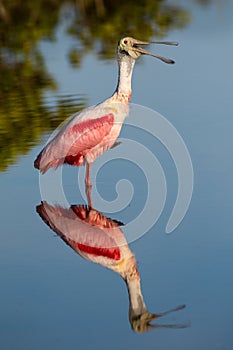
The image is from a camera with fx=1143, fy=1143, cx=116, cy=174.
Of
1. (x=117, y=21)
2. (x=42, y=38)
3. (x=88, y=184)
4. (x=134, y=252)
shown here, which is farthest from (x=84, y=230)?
(x=117, y=21)

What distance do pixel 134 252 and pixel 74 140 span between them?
2048 mm

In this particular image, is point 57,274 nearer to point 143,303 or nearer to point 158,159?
point 143,303

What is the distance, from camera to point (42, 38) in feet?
67.4

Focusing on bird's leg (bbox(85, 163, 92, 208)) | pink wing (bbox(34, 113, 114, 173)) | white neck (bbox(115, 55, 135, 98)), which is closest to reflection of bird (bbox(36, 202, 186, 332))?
bird's leg (bbox(85, 163, 92, 208))

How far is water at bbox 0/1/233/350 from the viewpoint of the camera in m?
6.65

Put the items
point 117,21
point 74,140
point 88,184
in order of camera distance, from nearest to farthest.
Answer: point 88,184, point 74,140, point 117,21

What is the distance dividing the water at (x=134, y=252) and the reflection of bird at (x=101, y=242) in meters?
0.06

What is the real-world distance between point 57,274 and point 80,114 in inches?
104

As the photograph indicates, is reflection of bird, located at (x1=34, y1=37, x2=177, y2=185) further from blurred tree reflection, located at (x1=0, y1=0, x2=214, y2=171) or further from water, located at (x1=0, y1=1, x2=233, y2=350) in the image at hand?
blurred tree reflection, located at (x1=0, y1=0, x2=214, y2=171)

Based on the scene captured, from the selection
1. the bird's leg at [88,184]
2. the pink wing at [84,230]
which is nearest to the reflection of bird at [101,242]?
the pink wing at [84,230]

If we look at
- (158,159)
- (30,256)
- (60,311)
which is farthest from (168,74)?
(60,311)

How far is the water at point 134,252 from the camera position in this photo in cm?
665

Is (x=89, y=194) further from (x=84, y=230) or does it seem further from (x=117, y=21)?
(x=117, y=21)

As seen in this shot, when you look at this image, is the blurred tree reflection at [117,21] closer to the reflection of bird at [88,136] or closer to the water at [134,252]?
the water at [134,252]
